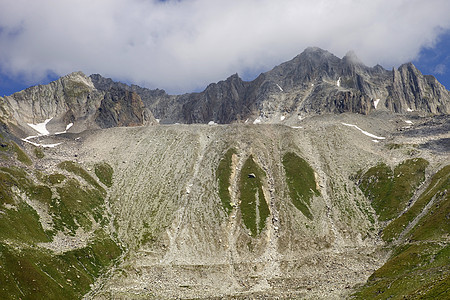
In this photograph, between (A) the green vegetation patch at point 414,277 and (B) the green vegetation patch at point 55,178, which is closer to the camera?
(A) the green vegetation patch at point 414,277

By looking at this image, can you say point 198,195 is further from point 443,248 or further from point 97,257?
point 443,248

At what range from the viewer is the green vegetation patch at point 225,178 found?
5226 inches

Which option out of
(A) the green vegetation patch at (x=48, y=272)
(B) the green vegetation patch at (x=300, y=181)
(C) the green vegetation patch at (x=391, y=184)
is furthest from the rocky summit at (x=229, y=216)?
(B) the green vegetation patch at (x=300, y=181)

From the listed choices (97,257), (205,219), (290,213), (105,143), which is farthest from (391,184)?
(105,143)

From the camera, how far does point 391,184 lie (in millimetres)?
132000

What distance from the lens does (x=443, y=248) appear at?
252 feet

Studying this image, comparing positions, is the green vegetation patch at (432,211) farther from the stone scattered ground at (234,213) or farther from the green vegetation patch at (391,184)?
the green vegetation patch at (391,184)

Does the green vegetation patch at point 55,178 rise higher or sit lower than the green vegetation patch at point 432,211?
higher

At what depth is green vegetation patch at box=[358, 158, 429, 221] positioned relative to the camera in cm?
12108

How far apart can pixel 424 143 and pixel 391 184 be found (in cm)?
Answer: 4681

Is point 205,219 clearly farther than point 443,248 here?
Yes

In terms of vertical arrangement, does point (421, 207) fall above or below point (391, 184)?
below

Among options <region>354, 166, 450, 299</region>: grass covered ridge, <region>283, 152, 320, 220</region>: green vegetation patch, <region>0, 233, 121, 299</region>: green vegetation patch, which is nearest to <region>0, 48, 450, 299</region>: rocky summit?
<region>0, 233, 121, 299</region>: green vegetation patch

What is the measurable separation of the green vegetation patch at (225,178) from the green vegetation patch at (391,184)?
5317 centimetres
